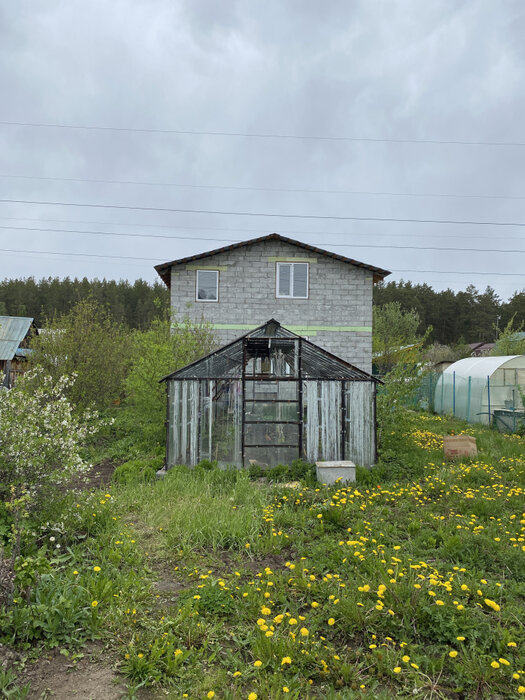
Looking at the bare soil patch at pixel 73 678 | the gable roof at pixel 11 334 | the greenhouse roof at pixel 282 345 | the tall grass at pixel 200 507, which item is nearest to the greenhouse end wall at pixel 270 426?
the greenhouse roof at pixel 282 345

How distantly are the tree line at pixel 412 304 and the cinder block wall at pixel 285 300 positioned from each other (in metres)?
46.1

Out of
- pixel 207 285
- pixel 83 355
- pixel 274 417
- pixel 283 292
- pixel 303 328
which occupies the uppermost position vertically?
pixel 207 285

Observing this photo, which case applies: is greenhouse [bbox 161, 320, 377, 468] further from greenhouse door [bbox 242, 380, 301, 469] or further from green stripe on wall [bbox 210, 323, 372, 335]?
green stripe on wall [bbox 210, 323, 372, 335]

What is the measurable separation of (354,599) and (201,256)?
46.6 feet

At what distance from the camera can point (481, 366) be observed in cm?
1975

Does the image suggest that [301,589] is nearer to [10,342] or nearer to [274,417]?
[274,417]

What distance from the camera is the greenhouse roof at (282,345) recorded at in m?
9.96

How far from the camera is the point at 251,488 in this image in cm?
779

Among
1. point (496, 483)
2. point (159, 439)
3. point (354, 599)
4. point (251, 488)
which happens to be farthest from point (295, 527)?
point (159, 439)

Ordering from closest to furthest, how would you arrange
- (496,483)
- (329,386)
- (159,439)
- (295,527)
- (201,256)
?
(295,527) < (496,483) < (329,386) < (159,439) < (201,256)

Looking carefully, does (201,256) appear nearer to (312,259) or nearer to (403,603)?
(312,259)

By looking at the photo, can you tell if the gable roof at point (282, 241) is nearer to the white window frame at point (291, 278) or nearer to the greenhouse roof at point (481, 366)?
the white window frame at point (291, 278)

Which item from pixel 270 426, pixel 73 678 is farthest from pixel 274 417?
pixel 73 678

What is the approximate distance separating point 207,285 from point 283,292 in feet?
9.24
